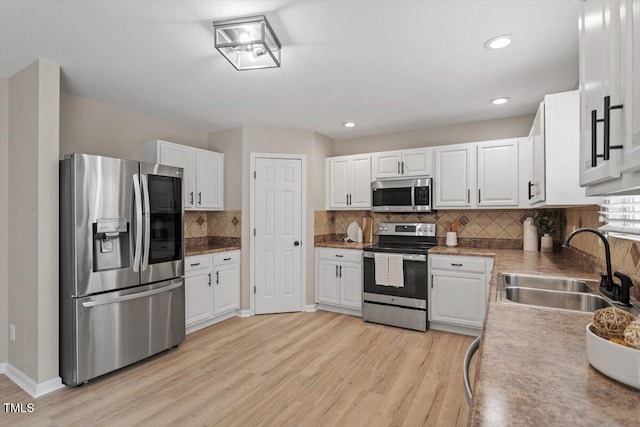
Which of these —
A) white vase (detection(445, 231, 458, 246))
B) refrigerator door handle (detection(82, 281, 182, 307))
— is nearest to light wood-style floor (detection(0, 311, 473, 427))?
refrigerator door handle (detection(82, 281, 182, 307))

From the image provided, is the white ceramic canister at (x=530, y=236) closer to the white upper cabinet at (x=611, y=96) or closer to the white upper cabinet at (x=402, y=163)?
the white upper cabinet at (x=402, y=163)

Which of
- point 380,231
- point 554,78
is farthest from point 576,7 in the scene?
point 380,231

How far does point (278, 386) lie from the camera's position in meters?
2.42

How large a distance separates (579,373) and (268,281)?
359 centimetres

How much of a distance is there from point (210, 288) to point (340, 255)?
5.35ft

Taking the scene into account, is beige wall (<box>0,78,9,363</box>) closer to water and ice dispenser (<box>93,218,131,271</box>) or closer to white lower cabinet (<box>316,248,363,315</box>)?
water and ice dispenser (<box>93,218,131,271</box>)

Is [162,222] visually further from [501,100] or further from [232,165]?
[501,100]

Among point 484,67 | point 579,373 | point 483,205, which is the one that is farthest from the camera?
point 483,205

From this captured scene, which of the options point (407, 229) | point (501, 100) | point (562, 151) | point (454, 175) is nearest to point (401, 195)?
point (407, 229)

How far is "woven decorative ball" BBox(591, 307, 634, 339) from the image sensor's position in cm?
82

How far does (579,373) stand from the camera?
0.83 meters

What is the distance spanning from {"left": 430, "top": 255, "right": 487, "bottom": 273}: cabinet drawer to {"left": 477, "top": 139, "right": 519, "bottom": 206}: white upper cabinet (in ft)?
2.28

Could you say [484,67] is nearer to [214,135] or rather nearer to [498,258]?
[498,258]

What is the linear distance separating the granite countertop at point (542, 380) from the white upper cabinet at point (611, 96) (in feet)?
1.59
